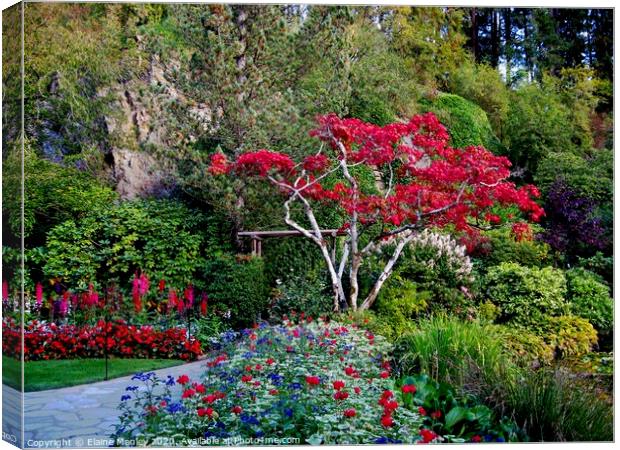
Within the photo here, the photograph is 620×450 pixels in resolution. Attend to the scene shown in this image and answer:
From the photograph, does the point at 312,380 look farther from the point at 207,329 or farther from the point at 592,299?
the point at 592,299

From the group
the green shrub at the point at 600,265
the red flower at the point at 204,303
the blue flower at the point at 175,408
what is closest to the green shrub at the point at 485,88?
the green shrub at the point at 600,265

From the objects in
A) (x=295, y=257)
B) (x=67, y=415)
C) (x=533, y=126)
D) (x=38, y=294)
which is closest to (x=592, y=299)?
(x=533, y=126)

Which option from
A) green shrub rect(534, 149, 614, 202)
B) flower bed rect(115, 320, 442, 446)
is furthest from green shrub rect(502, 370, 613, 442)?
green shrub rect(534, 149, 614, 202)

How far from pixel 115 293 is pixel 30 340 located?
0.88m

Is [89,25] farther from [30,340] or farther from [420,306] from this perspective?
[420,306]

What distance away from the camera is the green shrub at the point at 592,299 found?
7.74 m

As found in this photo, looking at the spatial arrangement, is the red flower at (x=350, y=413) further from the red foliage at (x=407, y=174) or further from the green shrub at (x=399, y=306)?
the red foliage at (x=407, y=174)

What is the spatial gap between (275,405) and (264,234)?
2.20m

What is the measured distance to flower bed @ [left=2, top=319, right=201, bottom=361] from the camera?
707cm

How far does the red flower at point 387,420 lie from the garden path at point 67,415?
2.30 m

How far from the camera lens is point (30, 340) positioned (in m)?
6.90

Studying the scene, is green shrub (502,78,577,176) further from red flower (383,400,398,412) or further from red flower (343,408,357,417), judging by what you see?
red flower (343,408,357,417)

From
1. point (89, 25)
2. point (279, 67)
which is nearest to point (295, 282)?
point (279, 67)

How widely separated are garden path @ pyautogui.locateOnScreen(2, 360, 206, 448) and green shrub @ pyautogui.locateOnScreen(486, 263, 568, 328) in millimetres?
3923
